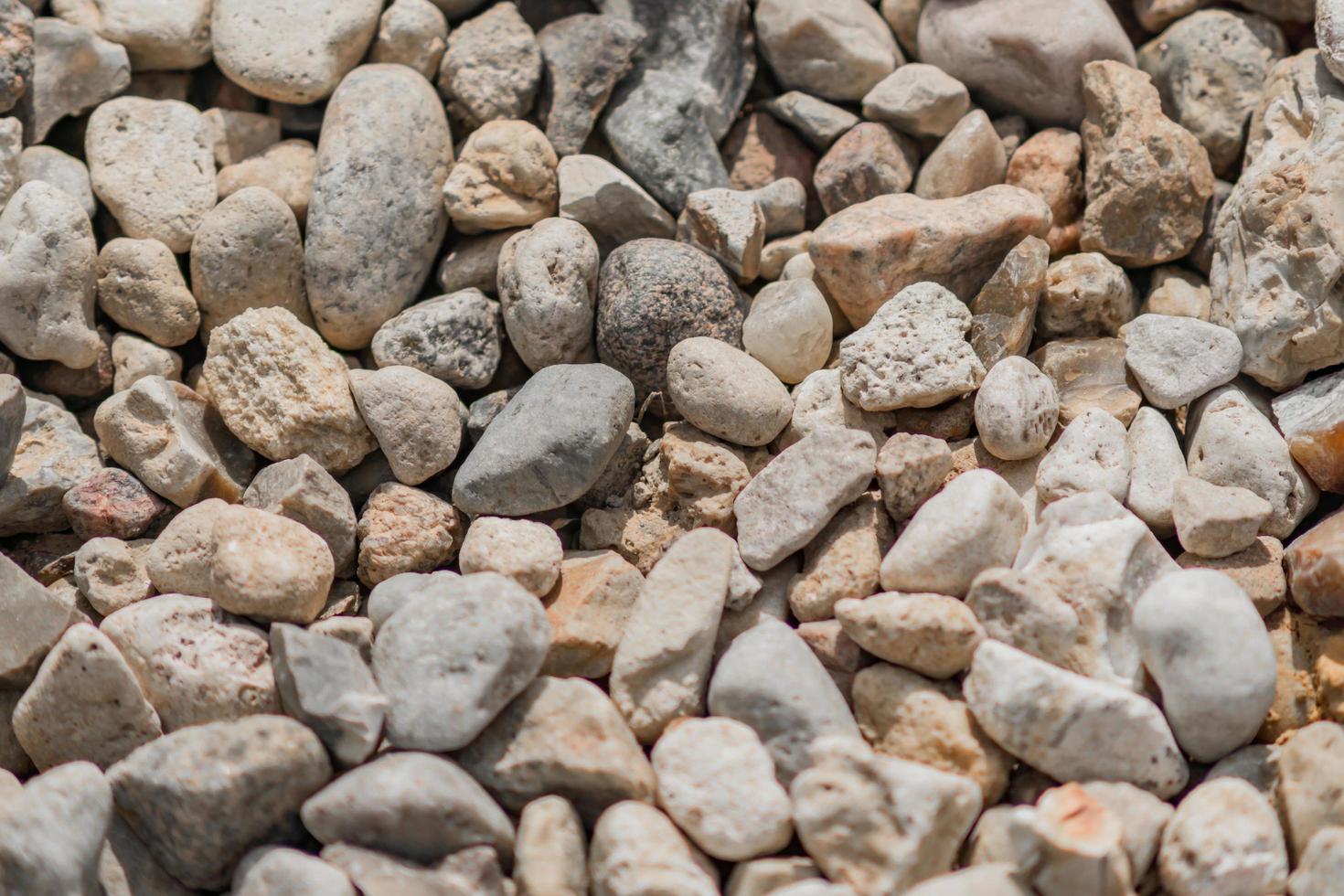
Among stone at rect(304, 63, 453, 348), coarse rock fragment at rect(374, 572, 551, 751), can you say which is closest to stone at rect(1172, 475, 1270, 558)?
coarse rock fragment at rect(374, 572, 551, 751)

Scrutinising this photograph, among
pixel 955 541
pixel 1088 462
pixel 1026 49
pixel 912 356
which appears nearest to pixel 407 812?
pixel 955 541

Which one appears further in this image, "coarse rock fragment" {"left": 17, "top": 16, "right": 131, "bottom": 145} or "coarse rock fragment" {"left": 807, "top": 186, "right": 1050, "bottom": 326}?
"coarse rock fragment" {"left": 17, "top": 16, "right": 131, "bottom": 145}

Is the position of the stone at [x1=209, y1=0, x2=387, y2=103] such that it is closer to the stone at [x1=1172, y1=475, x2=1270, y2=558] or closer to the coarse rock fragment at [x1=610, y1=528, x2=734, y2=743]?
the coarse rock fragment at [x1=610, y1=528, x2=734, y2=743]

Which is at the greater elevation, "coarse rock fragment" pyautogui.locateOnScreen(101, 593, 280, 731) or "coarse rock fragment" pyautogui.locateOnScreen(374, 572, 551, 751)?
"coarse rock fragment" pyautogui.locateOnScreen(374, 572, 551, 751)

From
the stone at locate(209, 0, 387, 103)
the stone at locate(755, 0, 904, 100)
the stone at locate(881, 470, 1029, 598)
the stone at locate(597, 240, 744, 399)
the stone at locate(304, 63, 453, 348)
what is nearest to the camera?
the stone at locate(881, 470, 1029, 598)

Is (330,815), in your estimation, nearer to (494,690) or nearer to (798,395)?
(494,690)

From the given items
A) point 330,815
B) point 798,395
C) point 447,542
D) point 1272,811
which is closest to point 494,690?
point 330,815
